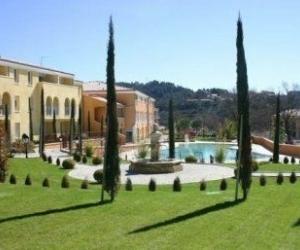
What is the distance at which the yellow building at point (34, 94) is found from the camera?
52281 mm

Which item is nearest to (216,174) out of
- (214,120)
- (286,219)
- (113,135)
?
(113,135)

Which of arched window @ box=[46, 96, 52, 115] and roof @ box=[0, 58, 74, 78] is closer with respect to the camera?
roof @ box=[0, 58, 74, 78]

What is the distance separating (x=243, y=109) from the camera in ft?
60.1

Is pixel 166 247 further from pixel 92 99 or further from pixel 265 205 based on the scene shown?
pixel 92 99

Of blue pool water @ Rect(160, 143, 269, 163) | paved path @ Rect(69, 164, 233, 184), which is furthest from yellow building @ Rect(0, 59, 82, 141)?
paved path @ Rect(69, 164, 233, 184)

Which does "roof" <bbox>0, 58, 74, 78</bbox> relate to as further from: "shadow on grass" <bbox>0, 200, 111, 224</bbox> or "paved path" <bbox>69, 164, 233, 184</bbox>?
"shadow on grass" <bbox>0, 200, 111, 224</bbox>

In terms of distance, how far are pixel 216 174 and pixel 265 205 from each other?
1390 centimetres

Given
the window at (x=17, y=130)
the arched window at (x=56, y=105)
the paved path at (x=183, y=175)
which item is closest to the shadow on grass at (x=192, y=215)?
the paved path at (x=183, y=175)

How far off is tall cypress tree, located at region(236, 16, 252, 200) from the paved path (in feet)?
30.6

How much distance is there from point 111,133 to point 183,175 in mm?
13170

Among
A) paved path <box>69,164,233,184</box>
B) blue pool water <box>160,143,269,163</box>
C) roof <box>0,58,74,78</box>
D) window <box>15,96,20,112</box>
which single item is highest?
roof <box>0,58,74,78</box>

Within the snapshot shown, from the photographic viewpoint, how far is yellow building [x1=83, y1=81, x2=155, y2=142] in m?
70.5

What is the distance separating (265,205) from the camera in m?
16.5

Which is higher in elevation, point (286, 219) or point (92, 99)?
point (92, 99)
